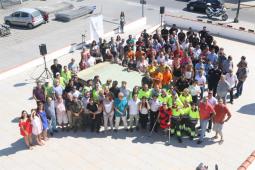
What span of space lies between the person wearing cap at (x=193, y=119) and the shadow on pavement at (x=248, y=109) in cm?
292

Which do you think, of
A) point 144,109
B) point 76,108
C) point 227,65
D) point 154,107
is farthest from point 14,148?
point 227,65

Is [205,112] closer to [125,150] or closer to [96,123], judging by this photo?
[125,150]

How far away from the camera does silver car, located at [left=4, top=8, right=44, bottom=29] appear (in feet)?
88.1

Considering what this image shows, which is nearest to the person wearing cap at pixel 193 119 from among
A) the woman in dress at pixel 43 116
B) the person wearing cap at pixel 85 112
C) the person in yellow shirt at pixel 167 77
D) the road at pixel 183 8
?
the person in yellow shirt at pixel 167 77

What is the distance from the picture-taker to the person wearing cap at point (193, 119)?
12961 mm

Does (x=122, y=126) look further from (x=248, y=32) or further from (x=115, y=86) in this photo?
(x=248, y=32)

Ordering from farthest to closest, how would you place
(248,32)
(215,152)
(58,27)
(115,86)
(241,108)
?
(58,27), (248,32), (241,108), (115,86), (215,152)

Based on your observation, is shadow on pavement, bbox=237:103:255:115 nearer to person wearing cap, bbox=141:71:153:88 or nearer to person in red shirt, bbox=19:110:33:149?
person wearing cap, bbox=141:71:153:88

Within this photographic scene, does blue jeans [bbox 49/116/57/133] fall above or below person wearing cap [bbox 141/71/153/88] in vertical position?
below

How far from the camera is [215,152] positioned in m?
12.9

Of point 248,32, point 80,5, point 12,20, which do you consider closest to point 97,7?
point 80,5

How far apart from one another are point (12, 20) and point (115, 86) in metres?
16.2

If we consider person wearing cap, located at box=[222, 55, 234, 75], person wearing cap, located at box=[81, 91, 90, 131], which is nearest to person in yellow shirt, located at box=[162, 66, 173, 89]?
person wearing cap, located at box=[222, 55, 234, 75]

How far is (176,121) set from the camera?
43.4 feet
